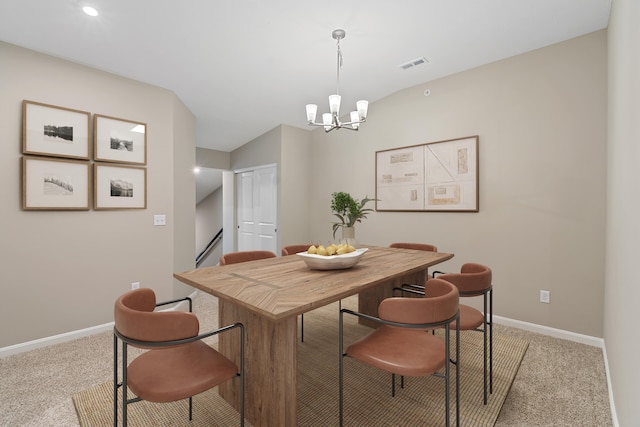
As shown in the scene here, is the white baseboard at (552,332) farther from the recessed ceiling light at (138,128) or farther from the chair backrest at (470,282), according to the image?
the recessed ceiling light at (138,128)

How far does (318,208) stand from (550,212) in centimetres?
317

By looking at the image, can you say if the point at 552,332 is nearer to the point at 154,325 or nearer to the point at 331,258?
the point at 331,258

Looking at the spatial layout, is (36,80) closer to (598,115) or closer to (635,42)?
(635,42)

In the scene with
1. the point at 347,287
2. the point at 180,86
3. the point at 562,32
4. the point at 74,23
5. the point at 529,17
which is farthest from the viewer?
the point at 180,86

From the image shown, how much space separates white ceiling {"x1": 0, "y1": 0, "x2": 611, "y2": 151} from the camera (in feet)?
7.56

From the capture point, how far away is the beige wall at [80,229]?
246 centimetres

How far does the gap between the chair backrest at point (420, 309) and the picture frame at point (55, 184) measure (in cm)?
301

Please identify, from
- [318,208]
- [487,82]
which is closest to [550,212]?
[487,82]

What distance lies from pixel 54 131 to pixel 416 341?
3440 mm

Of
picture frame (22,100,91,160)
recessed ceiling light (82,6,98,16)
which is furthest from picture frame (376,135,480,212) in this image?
picture frame (22,100,91,160)

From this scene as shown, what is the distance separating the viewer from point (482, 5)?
7.82 ft

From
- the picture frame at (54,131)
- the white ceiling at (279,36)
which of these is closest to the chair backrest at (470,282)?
the white ceiling at (279,36)

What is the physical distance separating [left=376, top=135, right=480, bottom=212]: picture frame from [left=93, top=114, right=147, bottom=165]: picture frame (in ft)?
9.82

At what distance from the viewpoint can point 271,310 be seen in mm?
1214
